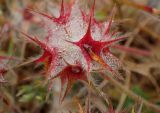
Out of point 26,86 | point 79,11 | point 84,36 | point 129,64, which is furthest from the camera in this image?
point 129,64

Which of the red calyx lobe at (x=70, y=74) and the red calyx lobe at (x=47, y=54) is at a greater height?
the red calyx lobe at (x=47, y=54)

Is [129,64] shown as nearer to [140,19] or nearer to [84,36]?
[140,19]

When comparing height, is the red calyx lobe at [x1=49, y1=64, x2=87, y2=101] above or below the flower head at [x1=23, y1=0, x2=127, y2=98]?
below

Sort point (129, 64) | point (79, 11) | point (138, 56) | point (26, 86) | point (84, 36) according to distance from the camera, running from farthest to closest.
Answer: point (138, 56) → point (129, 64) → point (26, 86) → point (79, 11) → point (84, 36)

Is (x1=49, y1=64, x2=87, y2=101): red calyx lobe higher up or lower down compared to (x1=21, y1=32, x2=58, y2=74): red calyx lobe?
lower down

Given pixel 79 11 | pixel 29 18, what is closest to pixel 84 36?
pixel 79 11

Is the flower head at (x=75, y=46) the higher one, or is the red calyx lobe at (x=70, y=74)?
the flower head at (x=75, y=46)

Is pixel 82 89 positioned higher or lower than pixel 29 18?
lower

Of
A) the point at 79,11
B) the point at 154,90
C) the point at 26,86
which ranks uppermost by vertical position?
the point at 79,11

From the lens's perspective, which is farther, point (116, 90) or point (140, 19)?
point (140, 19)
